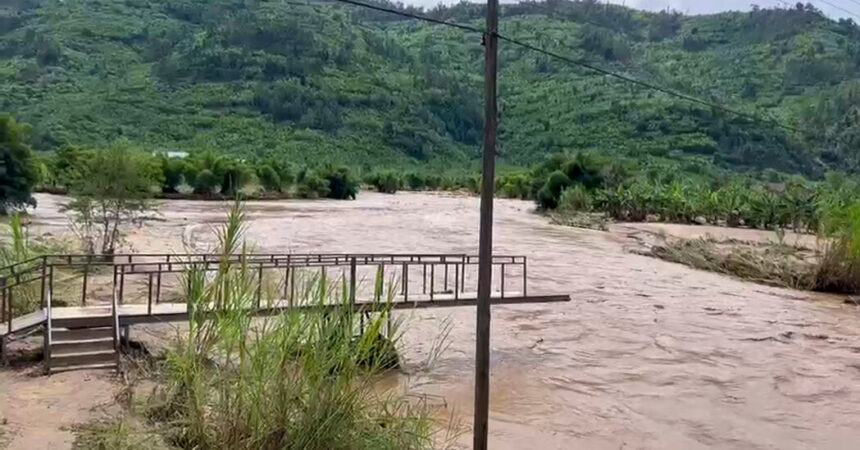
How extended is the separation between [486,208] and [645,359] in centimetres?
1043

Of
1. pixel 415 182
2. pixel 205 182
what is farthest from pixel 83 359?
pixel 415 182

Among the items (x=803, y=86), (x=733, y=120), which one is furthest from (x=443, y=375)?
(x=803, y=86)

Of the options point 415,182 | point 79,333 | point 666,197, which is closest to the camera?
point 79,333

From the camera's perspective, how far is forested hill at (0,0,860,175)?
9369 centimetres

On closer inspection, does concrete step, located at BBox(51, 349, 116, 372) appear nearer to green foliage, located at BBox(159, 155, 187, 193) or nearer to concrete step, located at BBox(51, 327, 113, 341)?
concrete step, located at BBox(51, 327, 113, 341)

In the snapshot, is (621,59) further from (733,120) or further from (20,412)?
(20,412)

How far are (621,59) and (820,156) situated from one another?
4975cm

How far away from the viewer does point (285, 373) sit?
18.7ft

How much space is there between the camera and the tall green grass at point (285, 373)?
5613 millimetres

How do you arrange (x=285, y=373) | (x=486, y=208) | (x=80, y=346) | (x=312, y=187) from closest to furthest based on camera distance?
1. (x=285, y=373)
2. (x=486, y=208)
3. (x=80, y=346)
4. (x=312, y=187)

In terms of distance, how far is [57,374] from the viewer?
32.3 feet

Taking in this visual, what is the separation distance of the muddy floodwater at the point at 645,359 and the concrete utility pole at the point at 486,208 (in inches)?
134

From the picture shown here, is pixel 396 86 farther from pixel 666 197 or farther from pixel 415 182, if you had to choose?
→ pixel 666 197

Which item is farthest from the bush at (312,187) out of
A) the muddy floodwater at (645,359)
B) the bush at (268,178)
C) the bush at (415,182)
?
the muddy floodwater at (645,359)
